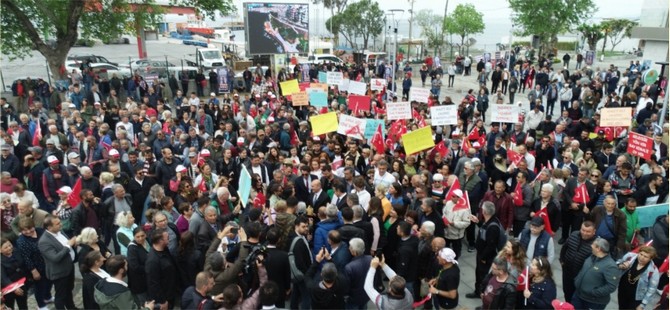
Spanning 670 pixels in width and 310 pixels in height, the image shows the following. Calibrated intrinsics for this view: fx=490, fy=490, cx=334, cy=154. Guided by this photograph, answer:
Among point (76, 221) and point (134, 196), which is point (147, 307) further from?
point (134, 196)

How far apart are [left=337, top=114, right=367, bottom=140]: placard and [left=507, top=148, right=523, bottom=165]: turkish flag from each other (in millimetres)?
3163

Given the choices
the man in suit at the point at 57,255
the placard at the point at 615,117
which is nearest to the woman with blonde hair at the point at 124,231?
the man in suit at the point at 57,255

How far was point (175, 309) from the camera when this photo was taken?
21.2ft

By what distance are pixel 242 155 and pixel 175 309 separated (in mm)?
3875

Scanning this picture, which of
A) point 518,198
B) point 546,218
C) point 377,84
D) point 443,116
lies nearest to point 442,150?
point 443,116

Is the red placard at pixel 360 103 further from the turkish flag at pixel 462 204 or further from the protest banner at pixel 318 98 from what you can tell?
the turkish flag at pixel 462 204

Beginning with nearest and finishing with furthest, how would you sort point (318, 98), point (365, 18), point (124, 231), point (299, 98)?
point (124, 231) → point (318, 98) → point (299, 98) → point (365, 18)

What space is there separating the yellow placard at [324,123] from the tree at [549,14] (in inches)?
1322

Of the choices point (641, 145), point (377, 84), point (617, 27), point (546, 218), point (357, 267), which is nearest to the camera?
point (357, 267)

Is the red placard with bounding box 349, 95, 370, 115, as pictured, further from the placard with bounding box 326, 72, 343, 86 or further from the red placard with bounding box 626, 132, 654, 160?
the red placard with bounding box 626, 132, 654, 160

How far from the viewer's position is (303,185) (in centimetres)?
831

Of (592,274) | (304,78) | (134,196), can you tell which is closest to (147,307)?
(134,196)

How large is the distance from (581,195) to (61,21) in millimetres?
22162

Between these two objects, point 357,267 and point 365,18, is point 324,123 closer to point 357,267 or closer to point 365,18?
point 357,267
